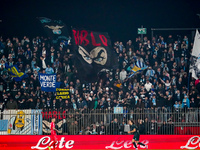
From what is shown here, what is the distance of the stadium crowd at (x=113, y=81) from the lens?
25.8m

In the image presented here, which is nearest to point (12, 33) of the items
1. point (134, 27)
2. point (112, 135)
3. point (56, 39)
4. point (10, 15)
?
point (10, 15)

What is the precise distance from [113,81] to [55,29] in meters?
6.24

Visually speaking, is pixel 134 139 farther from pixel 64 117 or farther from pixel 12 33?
pixel 12 33

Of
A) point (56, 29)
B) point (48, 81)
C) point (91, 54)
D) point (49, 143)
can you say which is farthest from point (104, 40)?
point (49, 143)

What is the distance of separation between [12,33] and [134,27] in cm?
1045

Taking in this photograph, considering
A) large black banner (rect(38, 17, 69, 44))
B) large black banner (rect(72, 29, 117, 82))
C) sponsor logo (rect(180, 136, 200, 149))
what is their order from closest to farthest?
1. sponsor logo (rect(180, 136, 200, 149))
2. large black banner (rect(72, 29, 117, 82))
3. large black banner (rect(38, 17, 69, 44))

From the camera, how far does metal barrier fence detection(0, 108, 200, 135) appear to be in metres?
23.5

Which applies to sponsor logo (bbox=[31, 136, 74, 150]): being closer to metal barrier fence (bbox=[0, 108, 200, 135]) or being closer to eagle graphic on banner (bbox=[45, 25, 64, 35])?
metal barrier fence (bbox=[0, 108, 200, 135])

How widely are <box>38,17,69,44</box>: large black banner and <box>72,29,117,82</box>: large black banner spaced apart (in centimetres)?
265

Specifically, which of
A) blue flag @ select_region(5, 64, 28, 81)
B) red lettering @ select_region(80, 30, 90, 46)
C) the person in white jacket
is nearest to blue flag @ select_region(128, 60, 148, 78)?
the person in white jacket

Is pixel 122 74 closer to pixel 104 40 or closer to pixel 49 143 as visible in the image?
pixel 104 40

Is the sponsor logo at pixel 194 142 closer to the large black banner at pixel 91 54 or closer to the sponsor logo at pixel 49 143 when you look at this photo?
the sponsor logo at pixel 49 143

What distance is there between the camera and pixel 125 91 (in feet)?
88.9

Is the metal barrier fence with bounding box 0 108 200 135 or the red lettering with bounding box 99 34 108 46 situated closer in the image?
the metal barrier fence with bounding box 0 108 200 135
